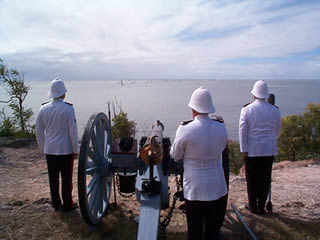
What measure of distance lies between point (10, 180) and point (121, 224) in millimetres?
3694

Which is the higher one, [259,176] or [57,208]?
[259,176]

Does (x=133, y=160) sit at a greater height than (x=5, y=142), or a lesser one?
greater

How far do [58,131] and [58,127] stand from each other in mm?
58

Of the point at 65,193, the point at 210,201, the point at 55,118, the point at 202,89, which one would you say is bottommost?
the point at 65,193

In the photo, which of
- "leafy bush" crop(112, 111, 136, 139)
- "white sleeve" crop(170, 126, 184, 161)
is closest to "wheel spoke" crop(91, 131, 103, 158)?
"white sleeve" crop(170, 126, 184, 161)

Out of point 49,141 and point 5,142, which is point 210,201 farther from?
point 5,142

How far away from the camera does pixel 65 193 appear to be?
178 inches

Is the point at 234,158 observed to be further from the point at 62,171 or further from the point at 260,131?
the point at 62,171

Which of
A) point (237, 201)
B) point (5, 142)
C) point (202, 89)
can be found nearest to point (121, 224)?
point (237, 201)

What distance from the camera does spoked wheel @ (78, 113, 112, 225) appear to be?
11.9 ft

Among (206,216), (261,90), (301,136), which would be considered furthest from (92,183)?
(301,136)

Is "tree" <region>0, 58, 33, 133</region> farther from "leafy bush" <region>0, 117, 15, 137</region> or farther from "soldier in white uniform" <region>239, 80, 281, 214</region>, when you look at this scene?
"soldier in white uniform" <region>239, 80, 281, 214</region>

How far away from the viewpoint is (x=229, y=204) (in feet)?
16.9

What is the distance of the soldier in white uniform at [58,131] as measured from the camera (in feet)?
13.8
